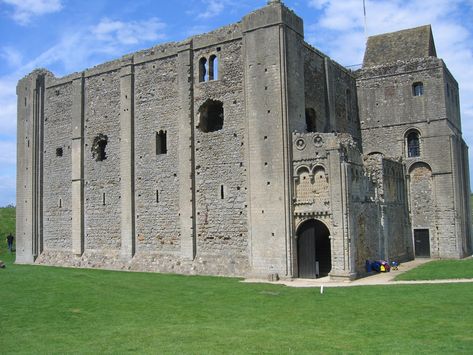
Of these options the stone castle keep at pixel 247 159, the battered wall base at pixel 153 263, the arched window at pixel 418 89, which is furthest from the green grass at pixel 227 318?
the arched window at pixel 418 89

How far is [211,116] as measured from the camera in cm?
2494

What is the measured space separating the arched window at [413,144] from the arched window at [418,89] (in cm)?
217

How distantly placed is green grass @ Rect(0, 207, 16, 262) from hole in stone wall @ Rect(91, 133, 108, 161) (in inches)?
382

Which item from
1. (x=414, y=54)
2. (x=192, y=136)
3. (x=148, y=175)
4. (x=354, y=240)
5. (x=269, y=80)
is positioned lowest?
(x=354, y=240)

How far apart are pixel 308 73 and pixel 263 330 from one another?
601 inches

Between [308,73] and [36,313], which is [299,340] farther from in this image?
[308,73]

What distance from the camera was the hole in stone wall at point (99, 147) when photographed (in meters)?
28.2

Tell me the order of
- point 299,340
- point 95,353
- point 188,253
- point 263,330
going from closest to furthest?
point 95,353 → point 299,340 → point 263,330 → point 188,253

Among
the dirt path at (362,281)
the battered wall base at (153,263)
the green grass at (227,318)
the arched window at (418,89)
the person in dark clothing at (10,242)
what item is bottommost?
the green grass at (227,318)

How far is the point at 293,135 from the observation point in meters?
21.4

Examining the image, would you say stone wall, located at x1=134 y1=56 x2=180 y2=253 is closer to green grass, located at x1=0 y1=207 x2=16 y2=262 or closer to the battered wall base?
the battered wall base

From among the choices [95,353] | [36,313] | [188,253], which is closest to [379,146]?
[188,253]

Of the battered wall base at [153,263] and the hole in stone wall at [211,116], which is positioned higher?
the hole in stone wall at [211,116]

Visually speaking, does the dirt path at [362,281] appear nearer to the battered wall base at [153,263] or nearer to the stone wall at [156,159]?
the battered wall base at [153,263]
